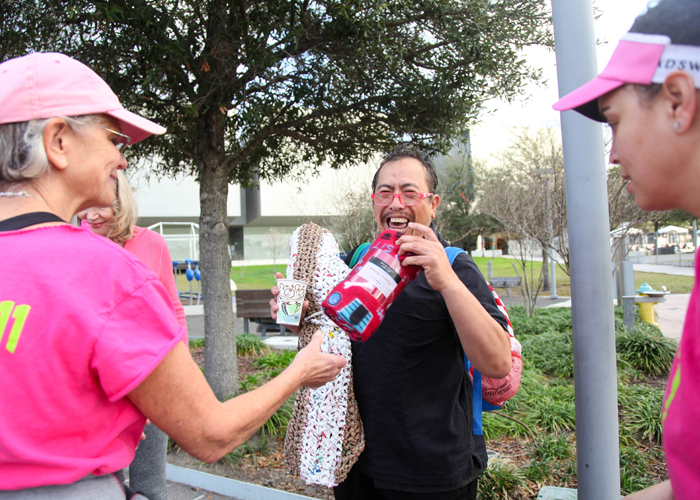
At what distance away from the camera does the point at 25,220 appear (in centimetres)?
108

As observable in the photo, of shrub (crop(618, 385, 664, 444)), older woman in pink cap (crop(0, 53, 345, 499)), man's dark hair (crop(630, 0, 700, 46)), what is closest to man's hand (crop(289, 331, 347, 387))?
older woman in pink cap (crop(0, 53, 345, 499))

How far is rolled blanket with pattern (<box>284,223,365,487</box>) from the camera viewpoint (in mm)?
1748

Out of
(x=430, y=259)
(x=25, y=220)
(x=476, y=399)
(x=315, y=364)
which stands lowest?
(x=476, y=399)

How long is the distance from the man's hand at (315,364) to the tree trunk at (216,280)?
414 centimetres

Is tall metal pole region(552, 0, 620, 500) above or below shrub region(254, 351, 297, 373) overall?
above

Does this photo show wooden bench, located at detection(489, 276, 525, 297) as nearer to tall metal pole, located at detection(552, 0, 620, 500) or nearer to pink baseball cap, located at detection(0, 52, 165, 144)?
tall metal pole, located at detection(552, 0, 620, 500)


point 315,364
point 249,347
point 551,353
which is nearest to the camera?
point 315,364

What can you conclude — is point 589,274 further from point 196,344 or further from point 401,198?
point 196,344

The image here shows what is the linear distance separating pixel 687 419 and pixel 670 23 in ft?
2.48

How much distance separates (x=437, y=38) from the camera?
5262 mm

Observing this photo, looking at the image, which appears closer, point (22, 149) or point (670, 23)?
point (670, 23)

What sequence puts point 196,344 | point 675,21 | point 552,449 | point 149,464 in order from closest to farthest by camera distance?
point 675,21 → point 149,464 → point 552,449 → point 196,344

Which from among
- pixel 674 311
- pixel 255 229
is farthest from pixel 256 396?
pixel 255 229

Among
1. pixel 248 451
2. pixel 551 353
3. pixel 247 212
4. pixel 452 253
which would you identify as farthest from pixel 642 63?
pixel 247 212
